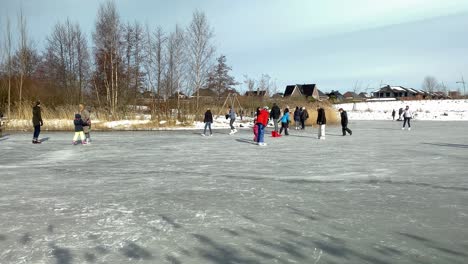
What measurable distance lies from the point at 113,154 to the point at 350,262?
888 centimetres

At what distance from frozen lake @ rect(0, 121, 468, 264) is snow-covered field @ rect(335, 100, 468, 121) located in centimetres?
3777

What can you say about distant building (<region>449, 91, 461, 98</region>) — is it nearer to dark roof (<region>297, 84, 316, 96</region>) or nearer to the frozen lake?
dark roof (<region>297, 84, 316, 96</region>)

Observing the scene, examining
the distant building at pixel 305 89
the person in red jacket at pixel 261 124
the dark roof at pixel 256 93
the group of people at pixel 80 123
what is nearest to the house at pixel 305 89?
the distant building at pixel 305 89

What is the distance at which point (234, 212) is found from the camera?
4.60 metres

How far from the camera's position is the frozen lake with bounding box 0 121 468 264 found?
129 inches

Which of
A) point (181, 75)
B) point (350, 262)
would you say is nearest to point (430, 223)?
point (350, 262)

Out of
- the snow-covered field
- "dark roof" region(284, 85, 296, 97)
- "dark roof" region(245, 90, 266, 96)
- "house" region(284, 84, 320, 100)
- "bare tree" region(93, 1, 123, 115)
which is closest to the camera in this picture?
"bare tree" region(93, 1, 123, 115)

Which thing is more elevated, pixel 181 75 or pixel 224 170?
pixel 181 75

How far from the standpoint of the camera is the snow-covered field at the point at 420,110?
139 feet

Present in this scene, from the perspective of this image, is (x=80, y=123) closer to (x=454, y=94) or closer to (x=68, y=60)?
(x=68, y=60)

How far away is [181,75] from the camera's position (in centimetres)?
3055

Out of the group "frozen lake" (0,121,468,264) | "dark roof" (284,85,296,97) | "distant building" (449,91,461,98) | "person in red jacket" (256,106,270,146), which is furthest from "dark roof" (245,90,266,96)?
"dark roof" (284,85,296,97)

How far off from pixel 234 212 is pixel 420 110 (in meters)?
50.2

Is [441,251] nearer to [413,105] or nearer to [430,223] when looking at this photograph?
[430,223]
